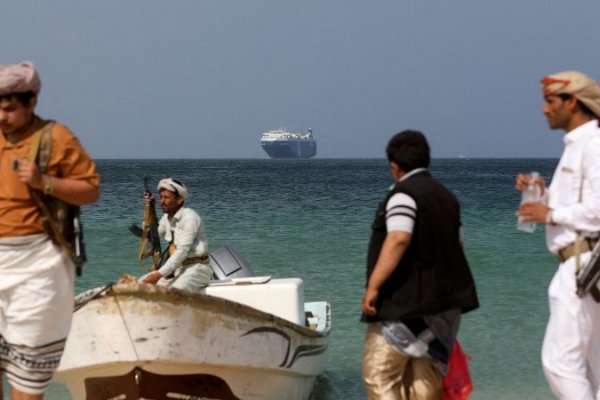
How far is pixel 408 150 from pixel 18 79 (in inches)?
69.5

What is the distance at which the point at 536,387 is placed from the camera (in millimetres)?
9859

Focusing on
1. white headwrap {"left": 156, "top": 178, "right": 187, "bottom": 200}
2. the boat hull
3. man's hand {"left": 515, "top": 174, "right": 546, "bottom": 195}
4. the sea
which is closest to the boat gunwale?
the boat hull

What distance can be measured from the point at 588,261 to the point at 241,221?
2842cm

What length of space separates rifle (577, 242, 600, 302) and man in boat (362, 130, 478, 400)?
0.54 m

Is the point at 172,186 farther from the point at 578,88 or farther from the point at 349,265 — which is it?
the point at 349,265

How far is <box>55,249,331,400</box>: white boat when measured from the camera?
6.48 meters

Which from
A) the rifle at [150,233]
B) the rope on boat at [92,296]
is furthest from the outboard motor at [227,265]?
the rope on boat at [92,296]

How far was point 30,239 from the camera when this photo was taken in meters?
4.35

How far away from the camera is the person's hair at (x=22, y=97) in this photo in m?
4.29

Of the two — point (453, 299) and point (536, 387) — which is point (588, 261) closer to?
point (453, 299)

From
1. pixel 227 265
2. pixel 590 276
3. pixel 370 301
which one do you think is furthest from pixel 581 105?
pixel 227 265

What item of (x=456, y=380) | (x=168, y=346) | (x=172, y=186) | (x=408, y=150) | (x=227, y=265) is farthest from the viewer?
(x=227, y=265)

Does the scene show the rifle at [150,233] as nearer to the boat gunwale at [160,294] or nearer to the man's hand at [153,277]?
the man's hand at [153,277]

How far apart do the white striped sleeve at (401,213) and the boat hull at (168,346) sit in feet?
6.71
